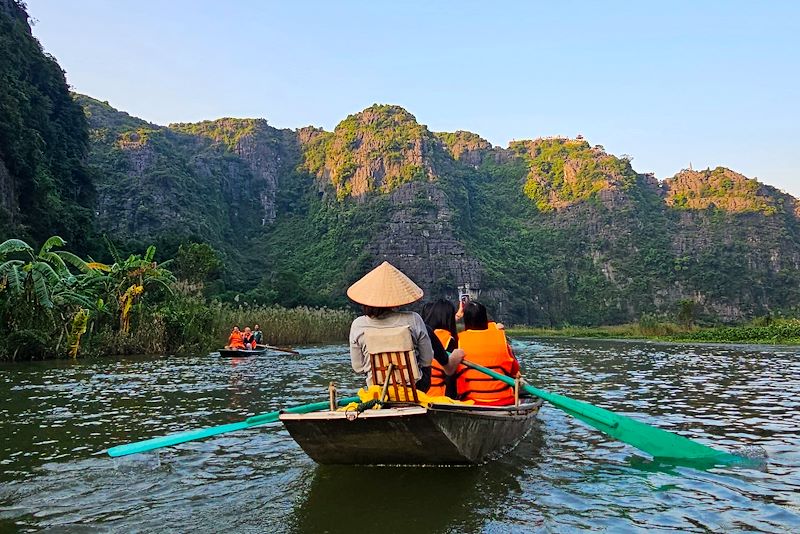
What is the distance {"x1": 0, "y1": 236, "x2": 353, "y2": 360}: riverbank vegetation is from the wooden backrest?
1428 cm

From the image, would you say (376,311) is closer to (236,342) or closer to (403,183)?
(236,342)

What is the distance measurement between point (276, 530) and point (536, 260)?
81316mm

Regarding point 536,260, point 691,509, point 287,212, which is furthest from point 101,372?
point 287,212

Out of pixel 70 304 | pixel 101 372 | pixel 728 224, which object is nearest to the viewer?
pixel 101 372

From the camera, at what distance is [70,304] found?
1842 cm

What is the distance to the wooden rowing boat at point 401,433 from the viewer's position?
464 cm

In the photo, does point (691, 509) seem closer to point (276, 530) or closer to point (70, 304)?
point (276, 530)

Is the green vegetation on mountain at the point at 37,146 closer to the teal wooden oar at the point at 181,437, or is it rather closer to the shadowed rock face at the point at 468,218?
the shadowed rock face at the point at 468,218

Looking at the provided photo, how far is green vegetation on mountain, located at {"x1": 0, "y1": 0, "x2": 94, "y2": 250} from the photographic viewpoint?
3038 cm

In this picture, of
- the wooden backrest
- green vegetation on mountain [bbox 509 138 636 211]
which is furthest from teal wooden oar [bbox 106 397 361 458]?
green vegetation on mountain [bbox 509 138 636 211]

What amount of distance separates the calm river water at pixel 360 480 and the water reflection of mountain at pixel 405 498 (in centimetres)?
2

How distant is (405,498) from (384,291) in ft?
5.05

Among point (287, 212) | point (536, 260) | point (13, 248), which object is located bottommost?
point (13, 248)

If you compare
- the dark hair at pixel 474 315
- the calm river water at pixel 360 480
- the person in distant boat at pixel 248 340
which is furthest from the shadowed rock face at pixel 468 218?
the dark hair at pixel 474 315
